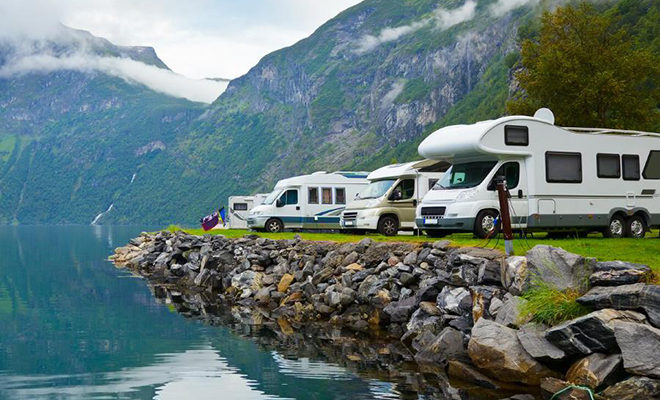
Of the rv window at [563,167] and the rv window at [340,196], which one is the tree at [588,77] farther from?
the rv window at [563,167]

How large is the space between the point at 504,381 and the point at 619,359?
1986mm

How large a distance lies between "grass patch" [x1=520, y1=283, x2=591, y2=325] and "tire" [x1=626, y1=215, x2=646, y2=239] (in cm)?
1068

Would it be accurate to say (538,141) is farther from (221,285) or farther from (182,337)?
(221,285)

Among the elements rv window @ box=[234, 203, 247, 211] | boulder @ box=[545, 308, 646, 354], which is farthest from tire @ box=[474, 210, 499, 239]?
rv window @ box=[234, 203, 247, 211]

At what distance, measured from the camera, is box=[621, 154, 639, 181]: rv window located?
21000 millimetres

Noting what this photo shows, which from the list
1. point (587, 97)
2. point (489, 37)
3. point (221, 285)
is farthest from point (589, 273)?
point (489, 37)

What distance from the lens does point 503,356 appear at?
36.5ft

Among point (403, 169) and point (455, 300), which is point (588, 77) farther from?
point (455, 300)

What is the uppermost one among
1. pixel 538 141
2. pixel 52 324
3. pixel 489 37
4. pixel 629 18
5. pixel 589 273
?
pixel 489 37

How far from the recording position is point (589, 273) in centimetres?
1148

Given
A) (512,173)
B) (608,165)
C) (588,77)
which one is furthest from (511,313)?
(588,77)

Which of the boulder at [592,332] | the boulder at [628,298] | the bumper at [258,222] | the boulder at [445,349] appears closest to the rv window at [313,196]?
the bumper at [258,222]

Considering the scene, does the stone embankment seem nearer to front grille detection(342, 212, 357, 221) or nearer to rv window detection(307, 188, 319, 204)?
front grille detection(342, 212, 357, 221)

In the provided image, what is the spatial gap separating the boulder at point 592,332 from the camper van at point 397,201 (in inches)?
630
